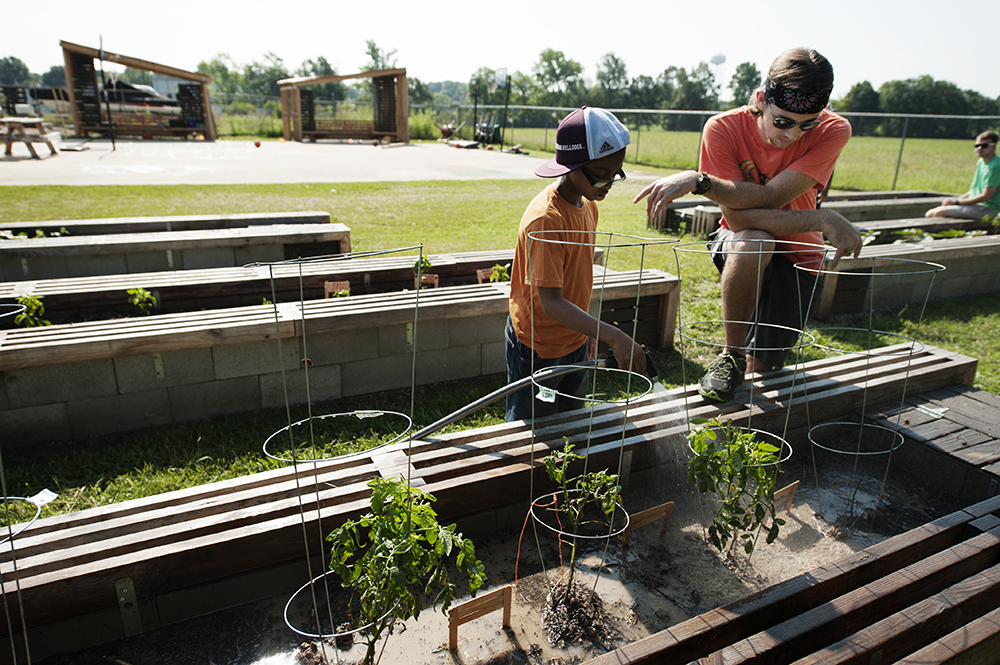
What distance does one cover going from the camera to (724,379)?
292 centimetres

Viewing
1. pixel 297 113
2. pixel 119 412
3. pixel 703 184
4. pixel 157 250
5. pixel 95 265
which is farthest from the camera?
pixel 297 113

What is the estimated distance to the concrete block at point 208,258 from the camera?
5.40 metres

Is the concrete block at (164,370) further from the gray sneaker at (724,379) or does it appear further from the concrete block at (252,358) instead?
the gray sneaker at (724,379)

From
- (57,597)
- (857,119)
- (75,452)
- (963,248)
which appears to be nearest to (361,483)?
(57,597)

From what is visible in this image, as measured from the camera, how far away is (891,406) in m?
3.28

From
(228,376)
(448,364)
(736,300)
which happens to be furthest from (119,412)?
(736,300)

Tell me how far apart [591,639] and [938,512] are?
190 centimetres

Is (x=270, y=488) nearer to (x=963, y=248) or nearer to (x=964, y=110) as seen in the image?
(x=963, y=248)

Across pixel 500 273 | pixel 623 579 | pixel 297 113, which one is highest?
pixel 297 113

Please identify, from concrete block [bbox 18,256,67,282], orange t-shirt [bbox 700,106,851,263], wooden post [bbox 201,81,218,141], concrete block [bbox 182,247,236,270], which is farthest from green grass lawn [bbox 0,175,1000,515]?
wooden post [bbox 201,81,218,141]

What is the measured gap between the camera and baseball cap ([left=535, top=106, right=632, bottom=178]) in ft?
6.93

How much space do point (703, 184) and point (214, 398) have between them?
9.73 feet

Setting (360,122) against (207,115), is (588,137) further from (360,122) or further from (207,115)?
(360,122)

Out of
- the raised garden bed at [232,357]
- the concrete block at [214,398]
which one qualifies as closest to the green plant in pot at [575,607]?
the raised garden bed at [232,357]
